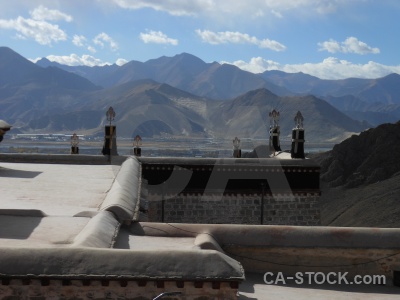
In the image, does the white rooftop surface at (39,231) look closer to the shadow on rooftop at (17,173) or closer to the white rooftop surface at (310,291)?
the white rooftop surface at (310,291)

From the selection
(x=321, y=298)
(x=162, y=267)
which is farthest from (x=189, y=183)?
(x=162, y=267)

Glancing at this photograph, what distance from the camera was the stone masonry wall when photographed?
1881cm

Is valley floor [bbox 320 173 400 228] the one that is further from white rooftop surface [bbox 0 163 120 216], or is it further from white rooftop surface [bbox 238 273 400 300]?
white rooftop surface [bbox 238 273 400 300]

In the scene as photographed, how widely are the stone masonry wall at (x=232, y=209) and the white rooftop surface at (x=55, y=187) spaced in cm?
243

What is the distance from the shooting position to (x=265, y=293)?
8.64 meters

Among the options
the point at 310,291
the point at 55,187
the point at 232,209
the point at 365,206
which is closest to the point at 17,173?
the point at 55,187

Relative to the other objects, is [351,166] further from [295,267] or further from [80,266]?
[80,266]

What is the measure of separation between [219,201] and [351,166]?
117 ft

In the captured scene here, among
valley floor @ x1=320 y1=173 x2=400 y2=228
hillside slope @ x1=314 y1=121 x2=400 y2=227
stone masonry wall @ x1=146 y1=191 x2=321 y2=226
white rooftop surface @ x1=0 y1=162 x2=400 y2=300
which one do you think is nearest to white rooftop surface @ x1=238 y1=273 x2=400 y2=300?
white rooftop surface @ x1=0 y1=162 x2=400 y2=300

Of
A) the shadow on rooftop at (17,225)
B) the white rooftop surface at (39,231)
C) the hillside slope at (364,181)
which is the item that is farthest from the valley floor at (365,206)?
the shadow on rooftop at (17,225)

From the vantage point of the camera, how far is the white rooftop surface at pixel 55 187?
10570mm

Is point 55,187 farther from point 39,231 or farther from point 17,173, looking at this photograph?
point 39,231


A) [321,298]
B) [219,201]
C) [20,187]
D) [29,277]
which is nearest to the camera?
[29,277]

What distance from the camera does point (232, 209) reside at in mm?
19062
